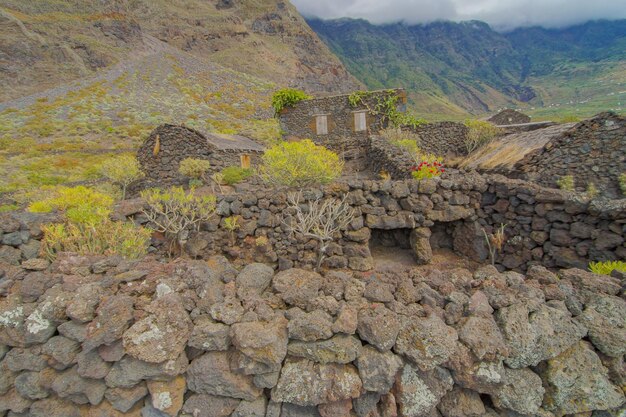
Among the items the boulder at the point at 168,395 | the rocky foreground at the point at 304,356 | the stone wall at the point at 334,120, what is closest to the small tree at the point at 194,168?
the stone wall at the point at 334,120

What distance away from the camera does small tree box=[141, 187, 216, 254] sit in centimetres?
608

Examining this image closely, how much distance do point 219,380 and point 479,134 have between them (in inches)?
702

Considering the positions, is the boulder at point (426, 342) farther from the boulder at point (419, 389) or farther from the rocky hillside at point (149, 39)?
the rocky hillside at point (149, 39)

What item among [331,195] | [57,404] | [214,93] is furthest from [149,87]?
[57,404]

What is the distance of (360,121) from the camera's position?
20188mm

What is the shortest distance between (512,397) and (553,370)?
441 mm

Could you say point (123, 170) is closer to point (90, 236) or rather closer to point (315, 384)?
point (90, 236)

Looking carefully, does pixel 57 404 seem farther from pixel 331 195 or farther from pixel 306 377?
pixel 331 195

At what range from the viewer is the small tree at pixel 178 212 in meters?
6.08

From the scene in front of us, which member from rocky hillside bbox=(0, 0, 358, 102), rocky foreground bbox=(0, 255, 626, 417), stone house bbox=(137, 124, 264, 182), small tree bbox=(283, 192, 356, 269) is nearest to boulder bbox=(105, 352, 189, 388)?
rocky foreground bbox=(0, 255, 626, 417)

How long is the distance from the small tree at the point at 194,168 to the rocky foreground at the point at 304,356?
39.7 feet

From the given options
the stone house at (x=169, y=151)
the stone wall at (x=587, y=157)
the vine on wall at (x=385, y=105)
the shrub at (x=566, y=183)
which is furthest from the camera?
the vine on wall at (x=385, y=105)

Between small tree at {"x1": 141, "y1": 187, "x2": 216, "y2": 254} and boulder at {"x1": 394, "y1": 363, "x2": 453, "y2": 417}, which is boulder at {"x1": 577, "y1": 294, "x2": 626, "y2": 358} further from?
small tree at {"x1": 141, "y1": 187, "x2": 216, "y2": 254}

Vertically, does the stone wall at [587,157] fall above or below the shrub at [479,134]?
below
